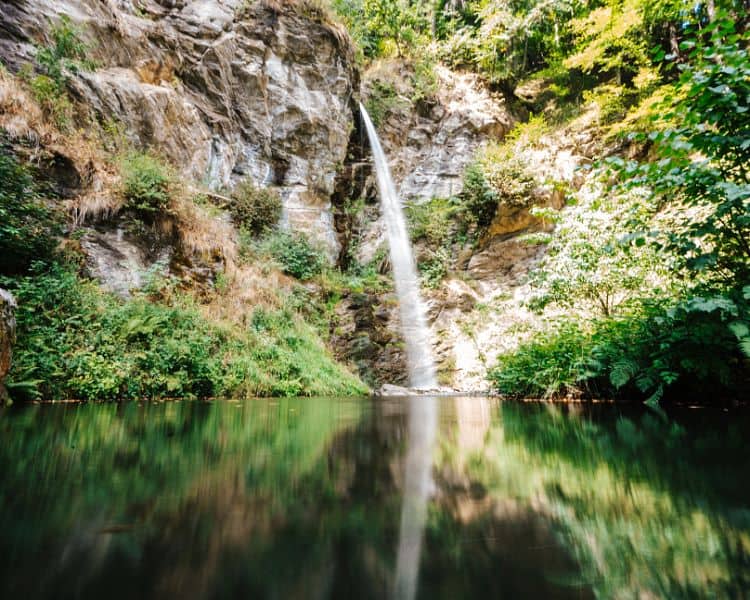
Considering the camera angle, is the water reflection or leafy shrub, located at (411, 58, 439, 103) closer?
the water reflection

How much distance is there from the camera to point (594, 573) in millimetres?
591

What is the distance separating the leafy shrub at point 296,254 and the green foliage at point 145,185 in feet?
10.5

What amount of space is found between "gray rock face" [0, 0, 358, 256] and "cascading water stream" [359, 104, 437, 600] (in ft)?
6.86

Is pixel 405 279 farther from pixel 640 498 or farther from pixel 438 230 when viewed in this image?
pixel 640 498

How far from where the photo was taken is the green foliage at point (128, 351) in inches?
179

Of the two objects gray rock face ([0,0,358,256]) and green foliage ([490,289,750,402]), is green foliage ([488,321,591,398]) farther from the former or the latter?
gray rock face ([0,0,358,256])

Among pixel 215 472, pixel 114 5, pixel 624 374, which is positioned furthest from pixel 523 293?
pixel 114 5


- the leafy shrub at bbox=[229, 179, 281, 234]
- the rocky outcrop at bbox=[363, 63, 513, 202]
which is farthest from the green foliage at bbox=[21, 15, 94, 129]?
the rocky outcrop at bbox=[363, 63, 513, 202]

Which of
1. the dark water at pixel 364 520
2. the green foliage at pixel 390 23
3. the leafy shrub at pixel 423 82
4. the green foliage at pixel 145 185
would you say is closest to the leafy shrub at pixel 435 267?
the leafy shrub at pixel 423 82

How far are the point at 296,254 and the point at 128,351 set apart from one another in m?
5.99

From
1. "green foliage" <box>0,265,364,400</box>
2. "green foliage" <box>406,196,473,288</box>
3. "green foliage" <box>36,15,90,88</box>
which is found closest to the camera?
"green foliage" <box>0,265,364,400</box>

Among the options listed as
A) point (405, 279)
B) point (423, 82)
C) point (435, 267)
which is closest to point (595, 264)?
point (435, 267)

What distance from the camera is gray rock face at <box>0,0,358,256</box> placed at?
29.1ft

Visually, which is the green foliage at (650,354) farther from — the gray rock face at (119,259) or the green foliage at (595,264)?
the gray rock face at (119,259)
